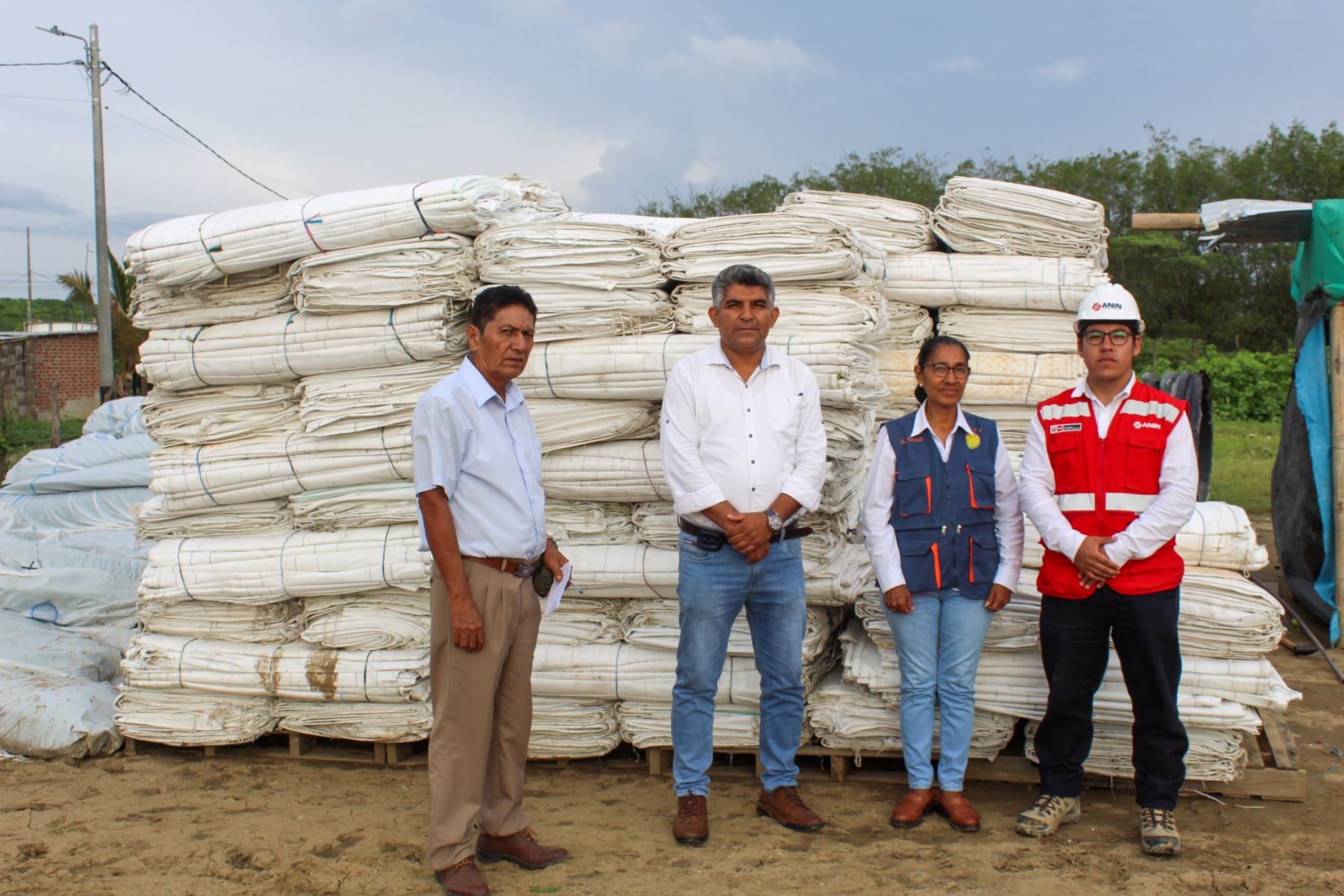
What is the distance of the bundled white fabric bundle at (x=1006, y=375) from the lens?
16.6 feet

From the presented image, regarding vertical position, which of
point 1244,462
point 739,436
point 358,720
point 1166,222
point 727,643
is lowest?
point 358,720

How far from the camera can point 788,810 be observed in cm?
382

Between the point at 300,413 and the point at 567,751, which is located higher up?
the point at 300,413

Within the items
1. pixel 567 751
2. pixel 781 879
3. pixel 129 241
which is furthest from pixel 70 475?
pixel 781 879

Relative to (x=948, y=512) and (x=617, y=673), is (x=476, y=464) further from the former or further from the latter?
(x=948, y=512)

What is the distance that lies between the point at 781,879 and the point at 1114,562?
1.49m

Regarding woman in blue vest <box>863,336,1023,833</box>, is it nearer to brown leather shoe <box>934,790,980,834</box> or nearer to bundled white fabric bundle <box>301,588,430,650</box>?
brown leather shoe <box>934,790,980,834</box>

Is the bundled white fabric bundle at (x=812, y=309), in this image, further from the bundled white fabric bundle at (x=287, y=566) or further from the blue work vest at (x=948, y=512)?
the bundled white fabric bundle at (x=287, y=566)

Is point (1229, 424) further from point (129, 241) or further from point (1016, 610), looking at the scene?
point (129, 241)

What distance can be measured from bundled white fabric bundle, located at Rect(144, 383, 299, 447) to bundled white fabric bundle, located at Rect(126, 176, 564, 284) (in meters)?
0.52

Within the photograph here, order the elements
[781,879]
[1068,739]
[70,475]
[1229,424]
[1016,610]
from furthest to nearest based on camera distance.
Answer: [1229,424] < [70,475] < [1016,610] < [1068,739] < [781,879]

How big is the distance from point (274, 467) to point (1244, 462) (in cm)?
1367

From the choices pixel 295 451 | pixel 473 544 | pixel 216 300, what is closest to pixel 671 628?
pixel 473 544

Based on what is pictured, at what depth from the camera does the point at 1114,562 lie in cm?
344
